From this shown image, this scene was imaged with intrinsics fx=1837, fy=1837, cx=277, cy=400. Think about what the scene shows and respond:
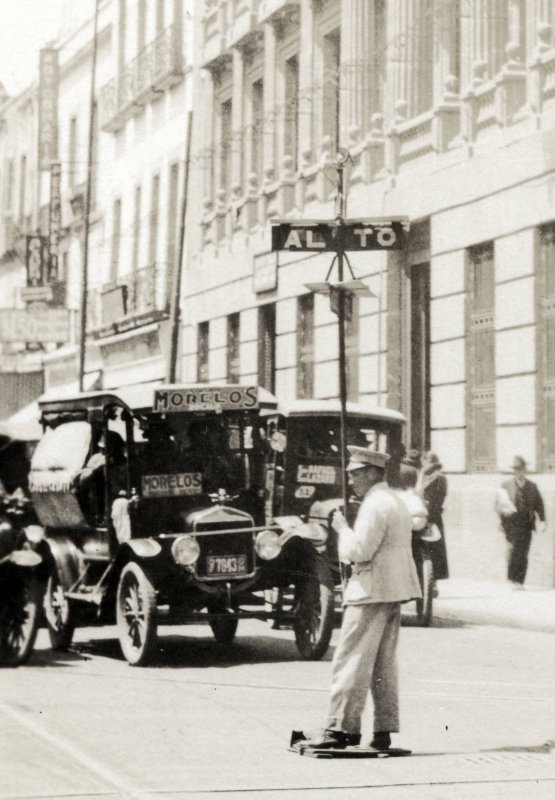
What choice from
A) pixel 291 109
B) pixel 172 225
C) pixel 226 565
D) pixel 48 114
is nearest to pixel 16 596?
pixel 226 565

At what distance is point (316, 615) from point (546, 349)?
8.95m

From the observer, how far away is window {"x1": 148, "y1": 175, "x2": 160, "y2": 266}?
139ft

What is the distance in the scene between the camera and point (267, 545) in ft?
49.5

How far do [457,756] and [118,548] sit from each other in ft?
19.6

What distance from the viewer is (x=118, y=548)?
15.1 meters

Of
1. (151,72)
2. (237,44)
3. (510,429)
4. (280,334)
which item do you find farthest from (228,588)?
(151,72)

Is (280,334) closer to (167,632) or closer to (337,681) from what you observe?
(167,632)

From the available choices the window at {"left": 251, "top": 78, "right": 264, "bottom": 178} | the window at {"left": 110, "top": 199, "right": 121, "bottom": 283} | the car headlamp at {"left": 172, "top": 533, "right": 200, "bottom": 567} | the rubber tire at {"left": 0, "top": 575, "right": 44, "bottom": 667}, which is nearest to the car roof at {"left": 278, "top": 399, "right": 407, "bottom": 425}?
the car headlamp at {"left": 172, "top": 533, "right": 200, "bottom": 567}

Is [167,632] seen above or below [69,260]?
below

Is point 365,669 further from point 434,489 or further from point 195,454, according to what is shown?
point 434,489

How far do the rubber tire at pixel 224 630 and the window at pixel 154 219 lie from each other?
85.6ft

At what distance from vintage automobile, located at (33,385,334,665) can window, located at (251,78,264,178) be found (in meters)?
19.1

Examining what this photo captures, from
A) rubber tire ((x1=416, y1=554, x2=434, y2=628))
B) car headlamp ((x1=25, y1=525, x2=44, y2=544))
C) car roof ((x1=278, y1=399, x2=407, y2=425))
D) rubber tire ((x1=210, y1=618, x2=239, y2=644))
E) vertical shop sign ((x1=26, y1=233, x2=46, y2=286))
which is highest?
vertical shop sign ((x1=26, y1=233, x2=46, y2=286))

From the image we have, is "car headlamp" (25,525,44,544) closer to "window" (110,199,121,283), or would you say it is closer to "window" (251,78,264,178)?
"window" (251,78,264,178)
